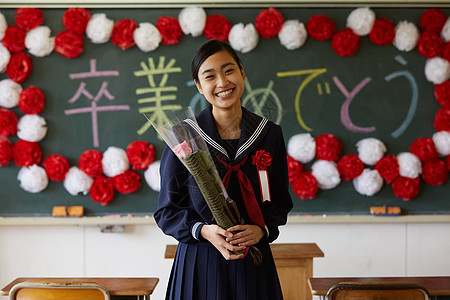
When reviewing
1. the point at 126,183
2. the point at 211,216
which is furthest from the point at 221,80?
the point at 126,183

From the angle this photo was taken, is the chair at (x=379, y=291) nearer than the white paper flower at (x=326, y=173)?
Yes

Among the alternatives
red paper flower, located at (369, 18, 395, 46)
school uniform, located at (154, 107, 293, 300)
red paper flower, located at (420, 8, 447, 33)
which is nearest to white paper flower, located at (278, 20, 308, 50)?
red paper flower, located at (369, 18, 395, 46)

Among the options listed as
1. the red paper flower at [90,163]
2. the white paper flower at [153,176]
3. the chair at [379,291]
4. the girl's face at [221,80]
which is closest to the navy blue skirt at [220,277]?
the girl's face at [221,80]

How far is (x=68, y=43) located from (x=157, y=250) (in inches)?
64.3

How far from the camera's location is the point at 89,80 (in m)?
3.66

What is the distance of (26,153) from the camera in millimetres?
3596

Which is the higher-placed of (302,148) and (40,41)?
(40,41)

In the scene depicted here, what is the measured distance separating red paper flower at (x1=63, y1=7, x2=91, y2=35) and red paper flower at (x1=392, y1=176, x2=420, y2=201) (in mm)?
2518

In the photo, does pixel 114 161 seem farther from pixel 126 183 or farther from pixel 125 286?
pixel 125 286

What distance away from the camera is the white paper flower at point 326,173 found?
144 inches

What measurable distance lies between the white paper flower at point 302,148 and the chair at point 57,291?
190 centimetres

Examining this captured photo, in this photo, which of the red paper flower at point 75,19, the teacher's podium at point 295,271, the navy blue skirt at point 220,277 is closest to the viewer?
the navy blue skirt at point 220,277

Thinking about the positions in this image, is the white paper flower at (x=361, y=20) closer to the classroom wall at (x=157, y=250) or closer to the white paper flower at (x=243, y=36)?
the white paper flower at (x=243, y=36)

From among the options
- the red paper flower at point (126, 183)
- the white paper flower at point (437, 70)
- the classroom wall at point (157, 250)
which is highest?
the white paper flower at point (437, 70)
